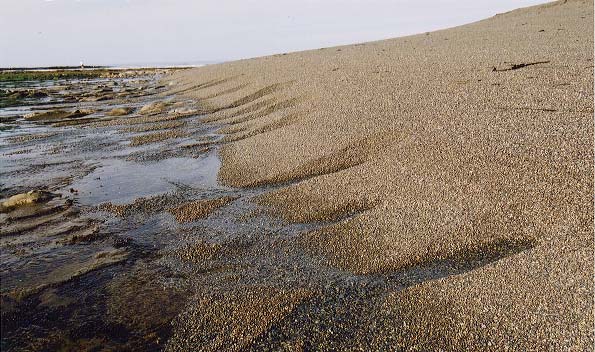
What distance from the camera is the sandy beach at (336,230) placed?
4.24 m

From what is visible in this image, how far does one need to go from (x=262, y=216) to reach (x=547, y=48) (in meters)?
12.8

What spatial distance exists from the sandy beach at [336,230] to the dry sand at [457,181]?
0.03 metres

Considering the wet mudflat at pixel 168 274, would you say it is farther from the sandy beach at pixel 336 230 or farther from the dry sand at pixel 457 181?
the dry sand at pixel 457 181

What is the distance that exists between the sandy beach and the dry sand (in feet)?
0.09

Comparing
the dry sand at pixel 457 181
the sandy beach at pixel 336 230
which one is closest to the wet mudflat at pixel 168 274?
the sandy beach at pixel 336 230

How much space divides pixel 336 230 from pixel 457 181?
7.19ft

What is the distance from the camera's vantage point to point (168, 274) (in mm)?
5430

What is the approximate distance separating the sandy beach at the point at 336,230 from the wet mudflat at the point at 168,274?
0.09 ft

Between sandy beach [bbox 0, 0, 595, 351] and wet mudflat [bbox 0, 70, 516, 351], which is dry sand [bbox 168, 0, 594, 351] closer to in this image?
sandy beach [bbox 0, 0, 595, 351]

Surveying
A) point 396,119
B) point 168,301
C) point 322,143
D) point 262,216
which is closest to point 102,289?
point 168,301

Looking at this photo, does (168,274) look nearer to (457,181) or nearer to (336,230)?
(336,230)

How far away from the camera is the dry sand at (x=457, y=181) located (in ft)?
14.0

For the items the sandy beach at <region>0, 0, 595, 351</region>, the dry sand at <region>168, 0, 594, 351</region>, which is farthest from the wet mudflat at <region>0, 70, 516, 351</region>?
the dry sand at <region>168, 0, 594, 351</region>

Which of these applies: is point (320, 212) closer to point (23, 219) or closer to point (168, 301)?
point (168, 301)
